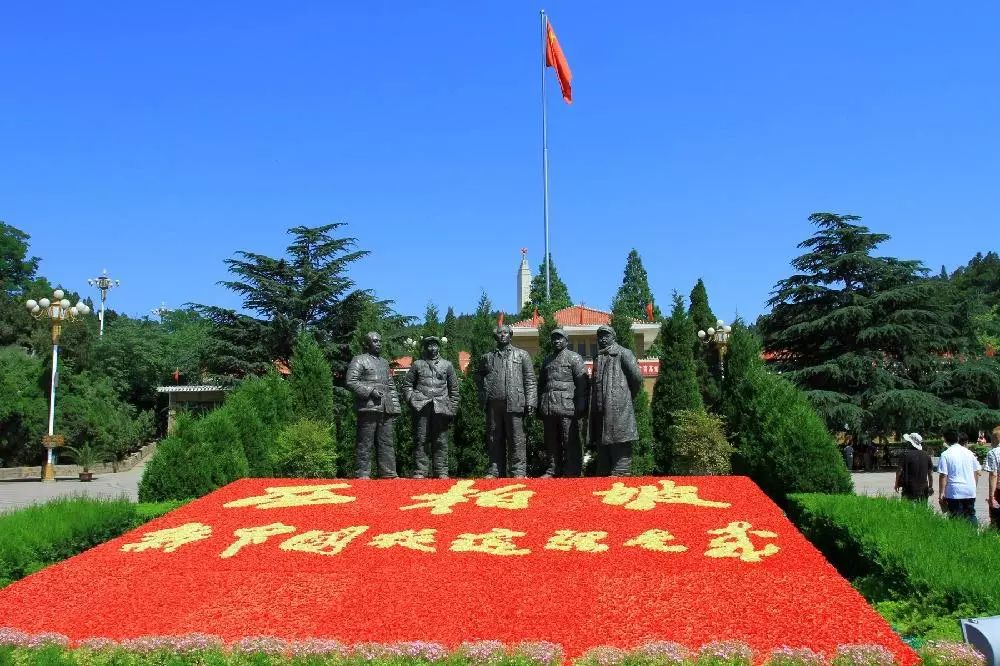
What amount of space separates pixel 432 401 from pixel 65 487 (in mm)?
14448

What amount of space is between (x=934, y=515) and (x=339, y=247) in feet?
77.5

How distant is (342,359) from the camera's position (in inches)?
1021

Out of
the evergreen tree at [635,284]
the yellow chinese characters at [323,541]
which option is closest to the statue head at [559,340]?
the yellow chinese characters at [323,541]

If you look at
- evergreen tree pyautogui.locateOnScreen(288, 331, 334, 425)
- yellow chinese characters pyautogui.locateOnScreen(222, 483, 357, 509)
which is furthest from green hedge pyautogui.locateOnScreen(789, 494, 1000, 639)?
evergreen tree pyautogui.locateOnScreen(288, 331, 334, 425)

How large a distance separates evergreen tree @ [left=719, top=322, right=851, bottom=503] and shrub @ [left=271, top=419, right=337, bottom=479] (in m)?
5.41

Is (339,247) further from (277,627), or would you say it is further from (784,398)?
(277,627)

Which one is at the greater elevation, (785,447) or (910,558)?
(785,447)

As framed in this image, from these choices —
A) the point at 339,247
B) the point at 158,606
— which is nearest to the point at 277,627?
the point at 158,606

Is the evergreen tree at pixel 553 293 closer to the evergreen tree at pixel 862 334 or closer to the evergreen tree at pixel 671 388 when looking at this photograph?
the evergreen tree at pixel 862 334

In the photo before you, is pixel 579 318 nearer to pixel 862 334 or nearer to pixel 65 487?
pixel 862 334

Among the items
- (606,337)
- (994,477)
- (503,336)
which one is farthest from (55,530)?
(994,477)

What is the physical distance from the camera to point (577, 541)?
5750 millimetres

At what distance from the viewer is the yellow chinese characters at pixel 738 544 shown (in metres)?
5.34

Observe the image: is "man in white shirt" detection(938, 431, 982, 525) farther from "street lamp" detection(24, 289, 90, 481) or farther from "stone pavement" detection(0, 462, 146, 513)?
"street lamp" detection(24, 289, 90, 481)
